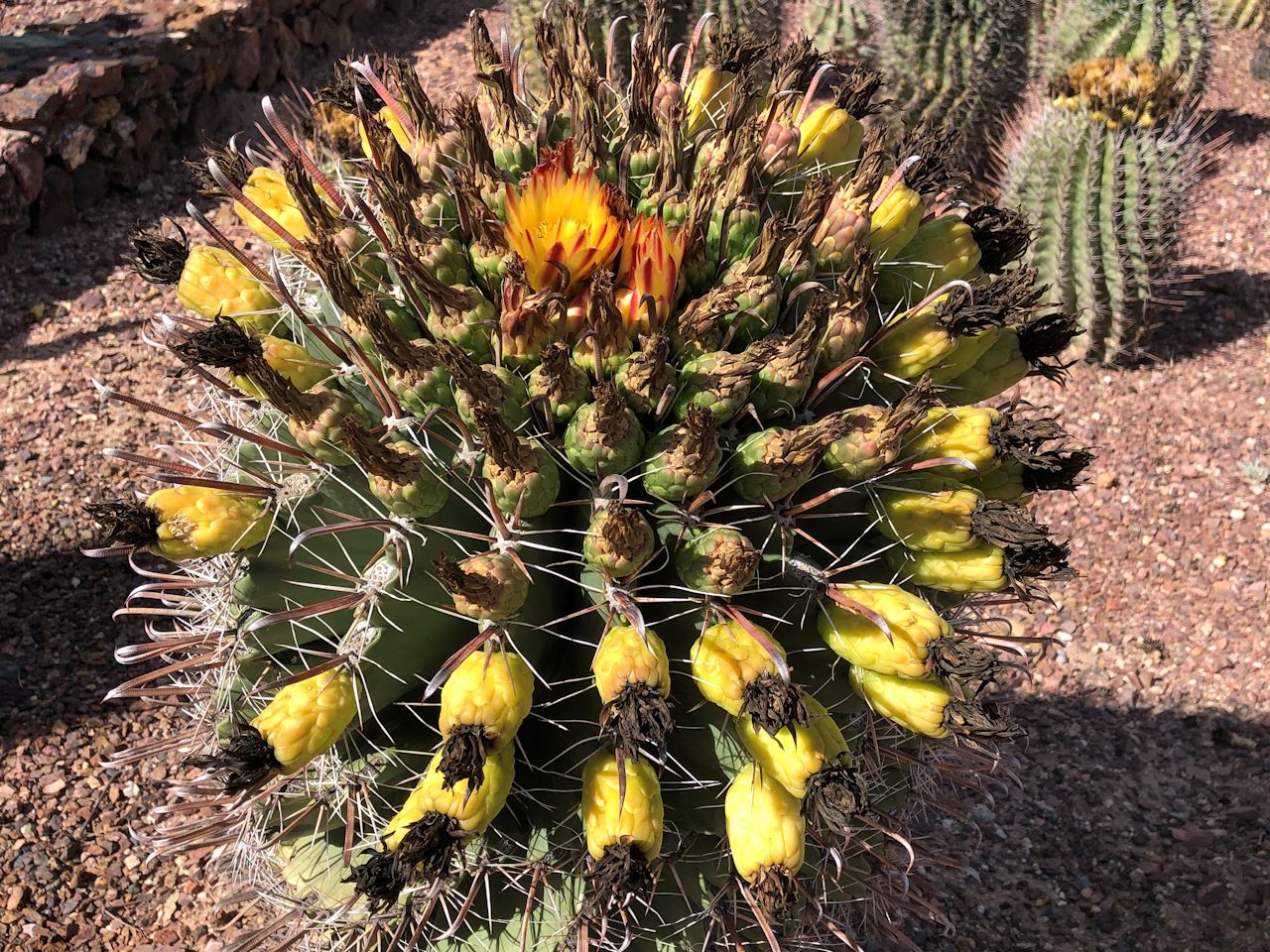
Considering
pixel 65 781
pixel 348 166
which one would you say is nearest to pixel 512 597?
pixel 348 166

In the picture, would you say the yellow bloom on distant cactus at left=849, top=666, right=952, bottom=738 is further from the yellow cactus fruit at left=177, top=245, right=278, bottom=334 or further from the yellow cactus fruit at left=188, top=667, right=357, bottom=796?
the yellow cactus fruit at left=177, top=245, right=278, bottom=334

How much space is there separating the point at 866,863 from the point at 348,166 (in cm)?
197

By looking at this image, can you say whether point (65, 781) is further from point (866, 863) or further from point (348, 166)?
point (866, 863)

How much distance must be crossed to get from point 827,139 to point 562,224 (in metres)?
0.74

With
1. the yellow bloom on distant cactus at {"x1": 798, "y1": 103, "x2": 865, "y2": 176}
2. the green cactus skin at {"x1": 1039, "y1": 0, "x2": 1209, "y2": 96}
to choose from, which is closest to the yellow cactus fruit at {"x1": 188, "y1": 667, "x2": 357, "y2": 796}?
the yellow bloom on distant cactus at {"x1": 798, "y1": 103, "x2": 865, "y2": 176}

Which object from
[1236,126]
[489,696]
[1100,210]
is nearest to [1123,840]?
[489,696]

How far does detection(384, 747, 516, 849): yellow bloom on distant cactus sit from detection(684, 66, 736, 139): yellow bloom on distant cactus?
135 cm

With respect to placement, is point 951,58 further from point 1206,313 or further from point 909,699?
point 909,699

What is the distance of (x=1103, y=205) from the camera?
5.43m

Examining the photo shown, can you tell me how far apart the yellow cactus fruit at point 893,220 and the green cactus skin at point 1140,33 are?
5.69m

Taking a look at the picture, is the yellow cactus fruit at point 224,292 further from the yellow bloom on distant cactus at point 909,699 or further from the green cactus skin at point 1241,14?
the green cactus skin at point 1241,14

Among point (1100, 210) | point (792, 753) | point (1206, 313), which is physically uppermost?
point (792, 753)

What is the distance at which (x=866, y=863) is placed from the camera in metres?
2.21

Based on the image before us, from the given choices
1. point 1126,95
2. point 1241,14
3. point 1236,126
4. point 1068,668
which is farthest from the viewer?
point 1241,14
